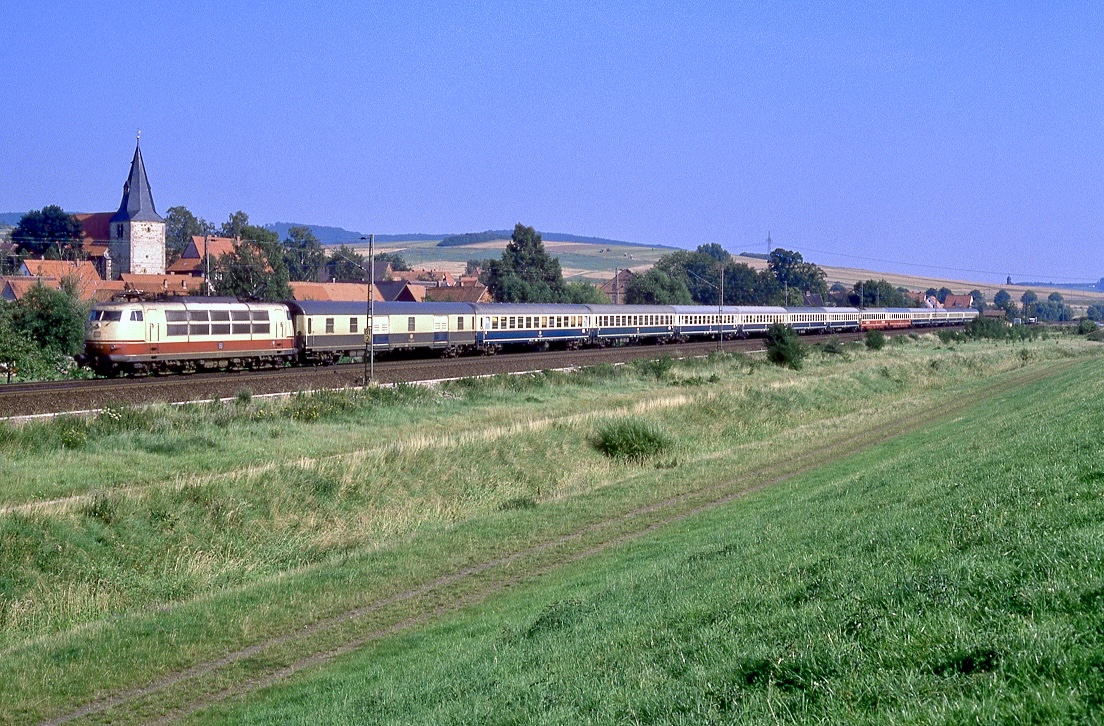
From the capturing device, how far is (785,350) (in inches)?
2393

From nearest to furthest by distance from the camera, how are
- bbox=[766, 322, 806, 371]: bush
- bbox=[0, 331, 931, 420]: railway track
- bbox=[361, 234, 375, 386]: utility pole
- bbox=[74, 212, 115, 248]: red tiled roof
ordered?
bbox=[0, 331, 931, 420]: railway track, bbox=[361, 234, 375, 386]: utility pole, bbox=[766, 322, 806, 371]: bush, bbox=[74, 212, 115, 248]: red tiled roof

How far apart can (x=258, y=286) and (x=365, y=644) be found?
78593mm

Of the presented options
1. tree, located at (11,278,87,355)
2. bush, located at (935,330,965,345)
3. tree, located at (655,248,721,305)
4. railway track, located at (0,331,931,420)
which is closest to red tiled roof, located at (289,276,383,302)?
tree, located at (11,278,87,355)

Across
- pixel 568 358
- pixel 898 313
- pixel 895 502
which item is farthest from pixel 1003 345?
pixel 895 502

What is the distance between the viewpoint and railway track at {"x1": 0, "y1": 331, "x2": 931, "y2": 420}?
2817cm

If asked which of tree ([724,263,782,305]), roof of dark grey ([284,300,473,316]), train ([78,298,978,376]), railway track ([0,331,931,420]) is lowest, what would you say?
railway track ([0,331,931,420])

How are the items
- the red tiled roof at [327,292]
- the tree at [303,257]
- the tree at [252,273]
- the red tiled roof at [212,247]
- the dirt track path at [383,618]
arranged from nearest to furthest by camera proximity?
the dirt track path at [383,618]
the tree at [252,273]
the red tiled roof at [327,292]
the red tiled roof at [212,247]
the tree at [303,257]

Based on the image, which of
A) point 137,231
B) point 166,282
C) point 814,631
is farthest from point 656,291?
point 814,631

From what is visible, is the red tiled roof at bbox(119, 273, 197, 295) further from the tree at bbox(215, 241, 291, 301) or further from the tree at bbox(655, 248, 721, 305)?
the tree at bbox(655, 248, 721, 305)

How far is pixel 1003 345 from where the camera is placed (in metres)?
93.2

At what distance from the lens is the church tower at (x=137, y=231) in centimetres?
13288

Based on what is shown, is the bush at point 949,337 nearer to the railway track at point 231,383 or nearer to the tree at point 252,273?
the railway track at point 231,383

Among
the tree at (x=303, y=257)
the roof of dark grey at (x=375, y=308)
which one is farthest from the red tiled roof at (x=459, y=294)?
the roof of dark grey at (x=375, y=308)

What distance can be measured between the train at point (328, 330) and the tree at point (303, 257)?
219 feet
